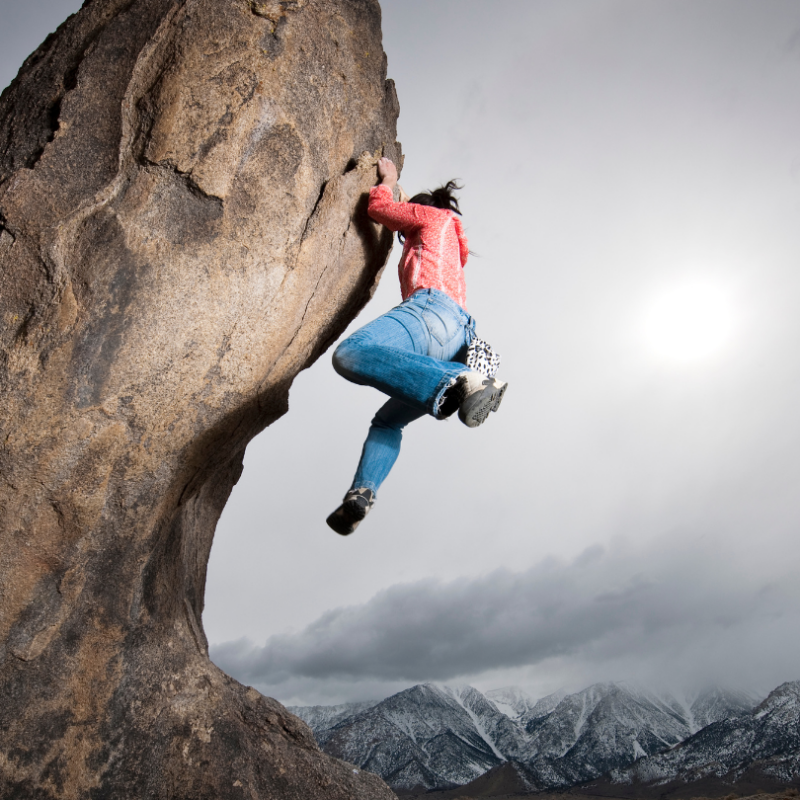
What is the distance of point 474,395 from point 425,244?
4.22ft

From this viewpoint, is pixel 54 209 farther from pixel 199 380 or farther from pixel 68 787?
pixel 68 787

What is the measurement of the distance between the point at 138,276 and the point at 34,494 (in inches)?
44.8

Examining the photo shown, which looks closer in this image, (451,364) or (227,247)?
(451,364)

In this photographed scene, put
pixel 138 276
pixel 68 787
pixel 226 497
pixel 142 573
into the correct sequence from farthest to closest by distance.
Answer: pixel 226 497, pixel 142 573, pixel 138 276, pixel 68 787

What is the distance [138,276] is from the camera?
3.21 meters

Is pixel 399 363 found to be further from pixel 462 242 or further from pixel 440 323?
pixel 462 242

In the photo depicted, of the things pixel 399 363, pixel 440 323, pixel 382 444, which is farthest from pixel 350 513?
pixel 440 323

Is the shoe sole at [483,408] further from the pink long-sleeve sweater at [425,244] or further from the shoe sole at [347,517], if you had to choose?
the pink long-sleeve sweater at [425,244]

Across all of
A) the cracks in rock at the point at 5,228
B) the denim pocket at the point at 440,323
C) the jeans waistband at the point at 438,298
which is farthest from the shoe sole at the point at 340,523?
the cracks in rock at the point at 5,228

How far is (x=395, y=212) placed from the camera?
394 cm

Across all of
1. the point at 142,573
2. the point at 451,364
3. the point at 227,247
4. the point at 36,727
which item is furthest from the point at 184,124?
the point at 36,727

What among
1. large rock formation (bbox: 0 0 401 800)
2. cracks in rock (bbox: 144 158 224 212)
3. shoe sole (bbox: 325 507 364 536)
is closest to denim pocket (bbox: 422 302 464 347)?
large rock formation (bbox: 0 0 401 800)

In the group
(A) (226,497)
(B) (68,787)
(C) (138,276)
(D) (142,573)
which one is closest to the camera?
(B) (68,787)

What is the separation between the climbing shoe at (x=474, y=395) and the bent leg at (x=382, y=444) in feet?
1.25
